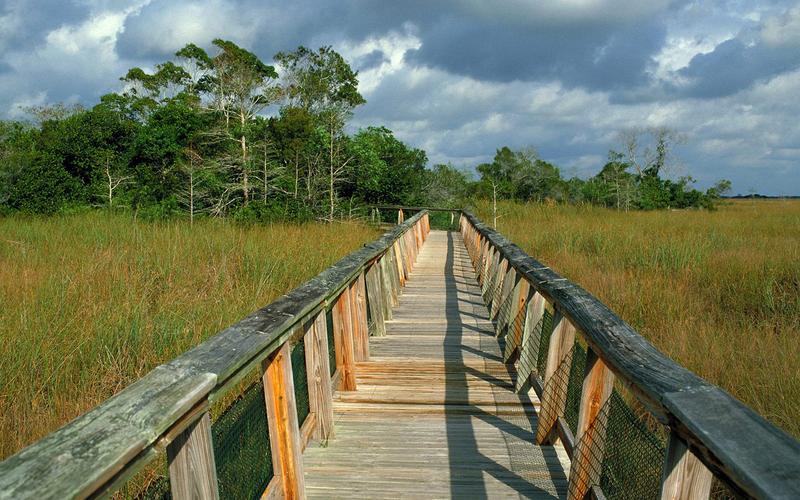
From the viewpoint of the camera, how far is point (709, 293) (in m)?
7.81

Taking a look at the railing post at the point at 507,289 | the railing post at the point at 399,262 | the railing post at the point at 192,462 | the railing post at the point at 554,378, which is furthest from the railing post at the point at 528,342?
the railing post at the point at 399,262

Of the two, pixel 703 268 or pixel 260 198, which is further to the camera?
pixel 260 198

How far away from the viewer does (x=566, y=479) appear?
2.93 metres

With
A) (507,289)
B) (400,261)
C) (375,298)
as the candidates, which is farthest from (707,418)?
(400,261)

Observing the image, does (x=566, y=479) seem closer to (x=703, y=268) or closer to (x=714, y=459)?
(x=714, y=459)

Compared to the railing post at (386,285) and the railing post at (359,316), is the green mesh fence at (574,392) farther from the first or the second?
the railing post at (386,285)

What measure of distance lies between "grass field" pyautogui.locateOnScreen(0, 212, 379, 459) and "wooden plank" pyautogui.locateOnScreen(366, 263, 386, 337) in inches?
47.2

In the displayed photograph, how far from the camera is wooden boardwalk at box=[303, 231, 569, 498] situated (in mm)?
2891

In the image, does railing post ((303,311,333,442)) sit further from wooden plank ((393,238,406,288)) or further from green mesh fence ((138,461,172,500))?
wooden plank ((393,238,406,288))

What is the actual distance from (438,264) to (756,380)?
323 inches

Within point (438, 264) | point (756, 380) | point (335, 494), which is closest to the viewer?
point (335, 494)

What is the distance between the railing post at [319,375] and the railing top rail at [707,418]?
139cm

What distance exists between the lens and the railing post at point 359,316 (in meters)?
4.45

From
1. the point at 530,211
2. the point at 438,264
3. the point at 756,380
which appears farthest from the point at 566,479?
the point at 530,211
